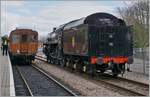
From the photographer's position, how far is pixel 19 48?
34.8 m

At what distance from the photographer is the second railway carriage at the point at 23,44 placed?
3466cm

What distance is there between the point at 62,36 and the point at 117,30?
8322 millimetres

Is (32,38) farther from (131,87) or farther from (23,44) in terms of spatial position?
(131,87)

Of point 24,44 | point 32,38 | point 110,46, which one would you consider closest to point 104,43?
point 110,46

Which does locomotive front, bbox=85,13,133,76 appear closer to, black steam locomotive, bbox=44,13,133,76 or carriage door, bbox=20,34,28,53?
black steam locomotive, bbox=44,13,133,76

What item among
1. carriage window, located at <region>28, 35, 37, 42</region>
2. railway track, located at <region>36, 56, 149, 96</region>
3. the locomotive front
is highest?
carriage window, located at <region>28, 35, 37, 42</region>

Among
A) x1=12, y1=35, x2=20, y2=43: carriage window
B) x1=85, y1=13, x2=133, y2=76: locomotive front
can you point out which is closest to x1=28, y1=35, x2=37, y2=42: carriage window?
x1=12, y1=35, x2=20, y2=43: carriage window

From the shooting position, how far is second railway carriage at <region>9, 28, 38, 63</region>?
34.7 meters

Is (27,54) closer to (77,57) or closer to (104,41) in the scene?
(77,57)

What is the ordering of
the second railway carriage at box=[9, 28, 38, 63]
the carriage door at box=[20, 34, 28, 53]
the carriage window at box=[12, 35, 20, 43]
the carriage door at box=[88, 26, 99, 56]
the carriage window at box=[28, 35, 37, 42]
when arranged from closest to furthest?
the carriage door at box=[88, 26, 99, 56] → the second railway carriage at box=[9, 28, 38, 63] → the carriage door at box=[20, 34, 28, 53] → the carriage window at box=[12, 35, 20, 43] → the carriage window at box=[28, 35, 37, 42]

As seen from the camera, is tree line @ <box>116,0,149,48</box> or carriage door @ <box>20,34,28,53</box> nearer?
carriage door @ <box>20,34,28,53</box>

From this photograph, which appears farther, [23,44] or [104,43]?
[23,44]

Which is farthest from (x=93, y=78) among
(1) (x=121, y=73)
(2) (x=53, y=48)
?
(2) (x=53, y=48)

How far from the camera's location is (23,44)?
35.1 meters
